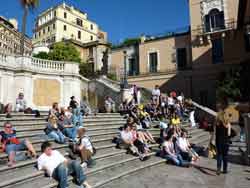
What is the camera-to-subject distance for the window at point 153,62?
31.8 meters

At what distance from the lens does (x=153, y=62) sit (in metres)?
32.1

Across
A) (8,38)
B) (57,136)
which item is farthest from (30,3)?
(8,38)

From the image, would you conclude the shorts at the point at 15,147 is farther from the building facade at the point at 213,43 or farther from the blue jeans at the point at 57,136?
the building facade at the point at 213,43

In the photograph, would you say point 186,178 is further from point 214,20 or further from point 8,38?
point 8,38

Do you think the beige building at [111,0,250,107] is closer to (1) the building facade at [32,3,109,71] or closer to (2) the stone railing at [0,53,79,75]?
(2) the stone railing at [0,53,79,75]

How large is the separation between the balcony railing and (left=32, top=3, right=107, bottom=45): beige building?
35954 millimetres

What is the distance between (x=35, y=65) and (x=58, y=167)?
646 inches

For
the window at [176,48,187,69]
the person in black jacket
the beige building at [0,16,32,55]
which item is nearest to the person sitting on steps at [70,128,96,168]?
the person in black jacket

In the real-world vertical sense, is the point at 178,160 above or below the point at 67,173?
below

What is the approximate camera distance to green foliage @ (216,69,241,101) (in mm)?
22031

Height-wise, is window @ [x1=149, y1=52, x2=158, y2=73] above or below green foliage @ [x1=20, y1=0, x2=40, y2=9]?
below

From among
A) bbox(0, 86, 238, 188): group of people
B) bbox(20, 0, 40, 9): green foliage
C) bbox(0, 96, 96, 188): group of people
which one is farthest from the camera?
bbox(20, 0, 40, 9): green foliage

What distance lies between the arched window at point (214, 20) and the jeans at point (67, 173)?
81.9 feet

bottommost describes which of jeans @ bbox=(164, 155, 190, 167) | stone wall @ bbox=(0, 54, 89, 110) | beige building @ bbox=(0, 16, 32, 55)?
jeans @ bbox=(164, 155, 190, 167)
